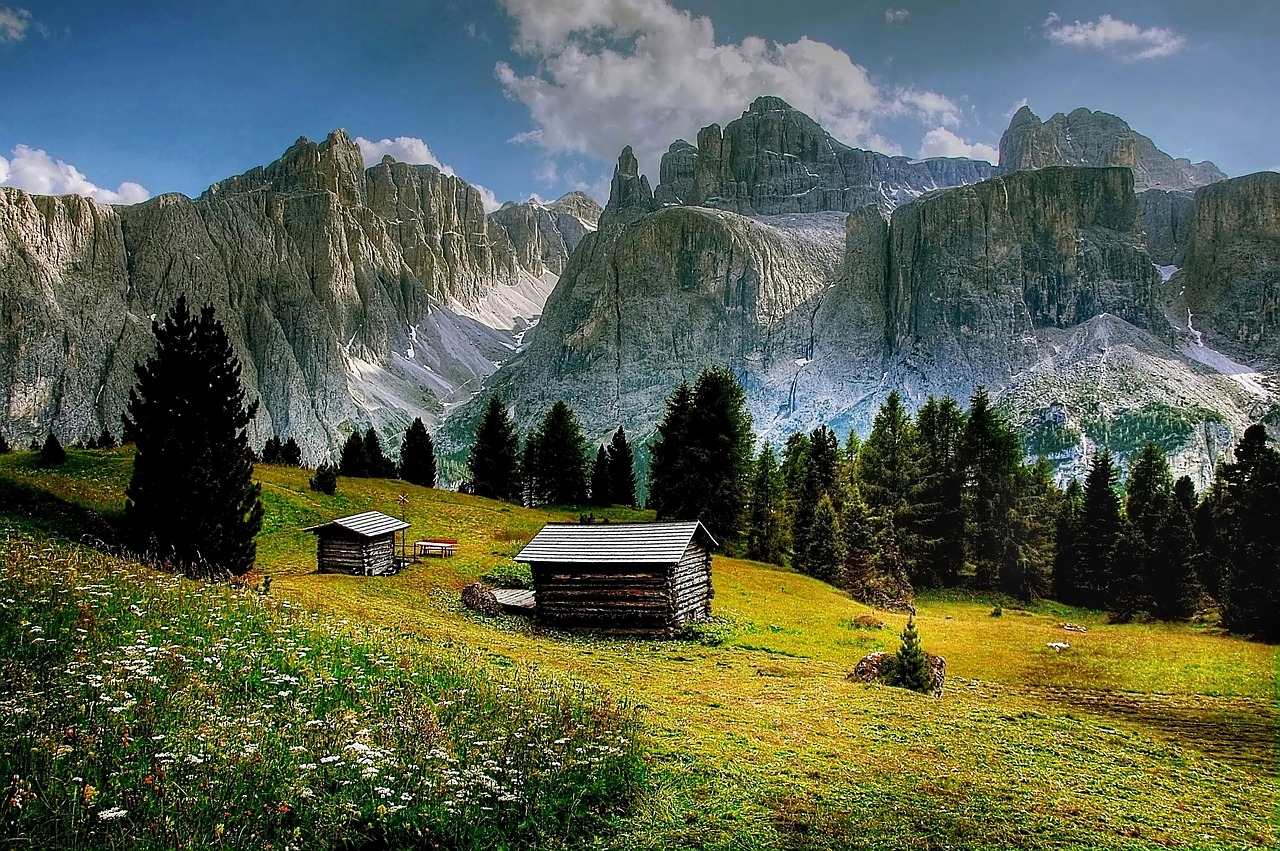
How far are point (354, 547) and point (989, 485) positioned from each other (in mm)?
54617

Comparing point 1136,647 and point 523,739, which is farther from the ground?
point 523,739

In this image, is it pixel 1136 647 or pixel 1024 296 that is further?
pixel 1024 296

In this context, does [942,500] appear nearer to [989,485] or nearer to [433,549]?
[989,485]

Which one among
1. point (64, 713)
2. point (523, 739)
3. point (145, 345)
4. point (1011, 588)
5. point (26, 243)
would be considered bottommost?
Answer: point (1011, 588)

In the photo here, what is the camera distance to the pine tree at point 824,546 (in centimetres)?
5500

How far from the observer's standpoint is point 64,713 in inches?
308

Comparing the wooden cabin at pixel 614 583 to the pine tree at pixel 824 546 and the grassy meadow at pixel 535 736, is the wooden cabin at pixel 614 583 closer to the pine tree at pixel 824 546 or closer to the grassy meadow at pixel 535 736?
the grassy meadow at pixel 535 736

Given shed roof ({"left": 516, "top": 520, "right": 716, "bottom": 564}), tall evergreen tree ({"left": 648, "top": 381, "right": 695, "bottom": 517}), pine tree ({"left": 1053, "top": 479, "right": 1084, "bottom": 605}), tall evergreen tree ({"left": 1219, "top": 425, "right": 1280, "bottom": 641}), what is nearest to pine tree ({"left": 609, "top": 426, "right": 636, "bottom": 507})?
tall evergreen tree ({"left": 648, "top": 381, "right": 695, "bottom": 517})

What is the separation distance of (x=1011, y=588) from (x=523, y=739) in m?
61.6

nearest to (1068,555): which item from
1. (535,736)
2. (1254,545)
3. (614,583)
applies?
(1254,545)

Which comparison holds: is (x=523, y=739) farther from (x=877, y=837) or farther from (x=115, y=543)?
(x=115, y=543)

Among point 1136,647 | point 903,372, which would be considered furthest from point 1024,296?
point 1136,647

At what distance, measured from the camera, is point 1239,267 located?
171 metres

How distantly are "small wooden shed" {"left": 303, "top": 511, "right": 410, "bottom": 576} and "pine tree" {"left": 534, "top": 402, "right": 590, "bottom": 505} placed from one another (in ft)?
136
